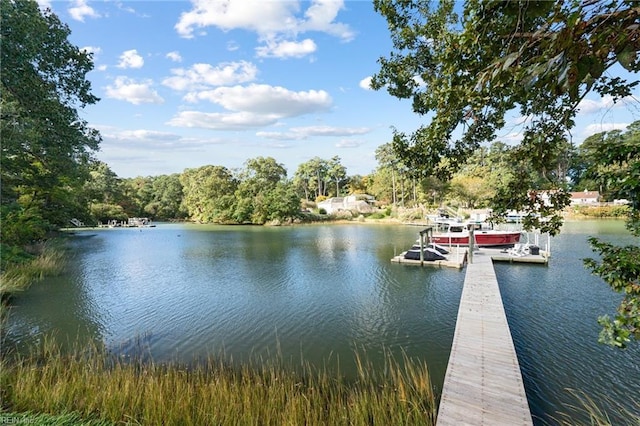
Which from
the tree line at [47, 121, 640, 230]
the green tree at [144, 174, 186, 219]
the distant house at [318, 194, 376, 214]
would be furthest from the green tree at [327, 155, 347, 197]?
the green tree at [144, 174, 186, 219]

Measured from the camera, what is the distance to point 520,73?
1.77m

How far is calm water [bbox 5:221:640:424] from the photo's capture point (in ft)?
20.1

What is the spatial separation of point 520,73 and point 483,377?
461cm

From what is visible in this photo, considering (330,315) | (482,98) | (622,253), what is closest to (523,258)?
(330,315)

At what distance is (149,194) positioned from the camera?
61.8 meters

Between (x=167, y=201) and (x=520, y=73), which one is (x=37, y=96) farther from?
(x=167, y=201)

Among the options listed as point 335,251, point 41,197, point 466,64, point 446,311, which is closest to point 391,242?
point 335,251

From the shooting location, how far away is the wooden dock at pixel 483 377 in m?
3.88

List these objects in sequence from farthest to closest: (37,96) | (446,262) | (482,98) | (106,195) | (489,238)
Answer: (106,195), (489,238), (446,262), (37,96), (482,98)

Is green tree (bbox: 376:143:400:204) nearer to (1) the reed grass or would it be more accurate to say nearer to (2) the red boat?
(2) the red boat

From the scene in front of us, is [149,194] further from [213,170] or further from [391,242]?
[391,242]

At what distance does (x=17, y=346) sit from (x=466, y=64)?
1010 cm

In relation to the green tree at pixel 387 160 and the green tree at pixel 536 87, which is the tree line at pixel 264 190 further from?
the green tree at pixel 536 87

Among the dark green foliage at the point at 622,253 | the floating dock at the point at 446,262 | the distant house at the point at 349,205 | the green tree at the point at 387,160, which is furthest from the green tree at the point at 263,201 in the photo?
the dark green foliage at the point at 622,253
